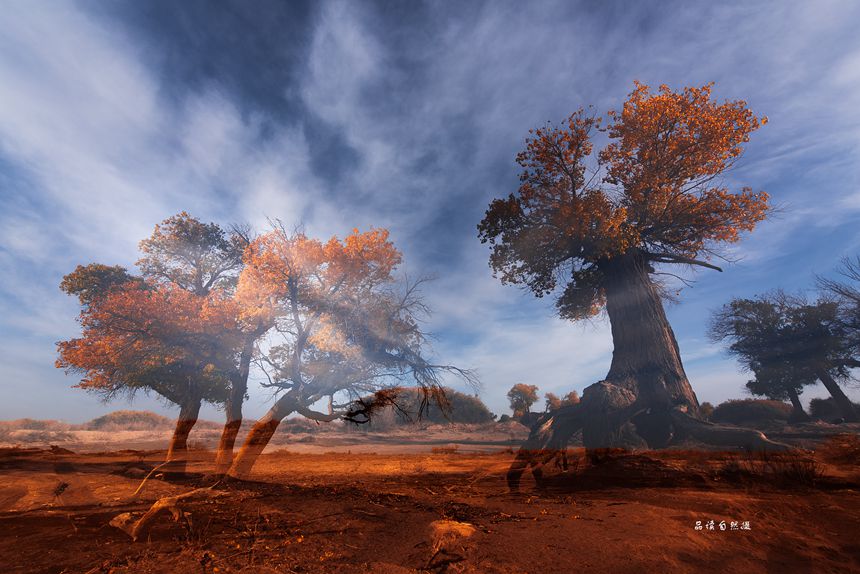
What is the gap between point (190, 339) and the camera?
1414 centimetres

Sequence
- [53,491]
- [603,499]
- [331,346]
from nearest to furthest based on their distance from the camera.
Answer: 1. [603,499]
2. [53,491]
3. [331,346]

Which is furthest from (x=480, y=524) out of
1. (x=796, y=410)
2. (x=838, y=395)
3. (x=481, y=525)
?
(x=796, y=410)

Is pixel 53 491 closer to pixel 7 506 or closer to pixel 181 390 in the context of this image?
pixel 7 506

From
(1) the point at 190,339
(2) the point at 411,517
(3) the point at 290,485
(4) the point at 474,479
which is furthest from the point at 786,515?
(1) the point at 190,339

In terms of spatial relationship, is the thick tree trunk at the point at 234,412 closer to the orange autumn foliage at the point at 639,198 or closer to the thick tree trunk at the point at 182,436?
the thick tree trunk at the point at 182,436

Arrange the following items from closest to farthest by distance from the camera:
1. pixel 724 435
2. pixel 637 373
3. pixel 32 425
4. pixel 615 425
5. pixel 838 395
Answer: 1. pixel 724 435
2. pixel 615 425
3. pixel 637 373
4. pixel 838 395
5. pixel 32 425

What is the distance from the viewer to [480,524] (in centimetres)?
424

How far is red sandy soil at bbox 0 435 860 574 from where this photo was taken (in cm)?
308

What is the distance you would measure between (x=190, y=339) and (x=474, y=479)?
1252 centimetres

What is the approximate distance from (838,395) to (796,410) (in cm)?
272

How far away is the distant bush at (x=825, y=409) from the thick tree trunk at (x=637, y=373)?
1910cm

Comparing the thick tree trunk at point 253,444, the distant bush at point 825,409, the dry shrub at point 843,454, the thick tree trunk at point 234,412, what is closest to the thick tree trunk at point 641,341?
the dry shrub at point 843,454

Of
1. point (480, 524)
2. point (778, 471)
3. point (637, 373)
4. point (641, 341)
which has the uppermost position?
point (641, 341)

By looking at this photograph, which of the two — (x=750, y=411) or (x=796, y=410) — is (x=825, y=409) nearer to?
(x=796, y=410)
